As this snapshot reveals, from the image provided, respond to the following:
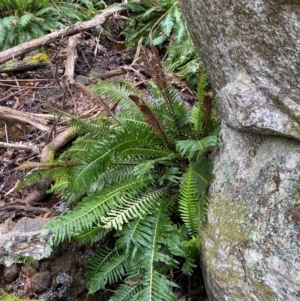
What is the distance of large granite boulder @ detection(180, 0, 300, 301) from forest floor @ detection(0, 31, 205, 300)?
58cm

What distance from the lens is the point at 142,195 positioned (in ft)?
8.61

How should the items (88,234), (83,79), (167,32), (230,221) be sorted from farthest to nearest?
(167,32) < (83,79) < (88,234) < (230,221)

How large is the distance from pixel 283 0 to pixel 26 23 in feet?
15.3

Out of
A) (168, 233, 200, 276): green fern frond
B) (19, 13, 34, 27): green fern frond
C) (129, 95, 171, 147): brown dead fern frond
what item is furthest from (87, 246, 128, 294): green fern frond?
(19, 13, 34, 27): green fern frond

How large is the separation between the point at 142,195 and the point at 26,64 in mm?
3185

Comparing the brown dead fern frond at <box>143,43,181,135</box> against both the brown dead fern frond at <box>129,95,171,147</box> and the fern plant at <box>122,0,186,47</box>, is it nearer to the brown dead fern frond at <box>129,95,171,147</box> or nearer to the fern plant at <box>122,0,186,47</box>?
the brown dead fern frond at <box>129,95,171,147</box>

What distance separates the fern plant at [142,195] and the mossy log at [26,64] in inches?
100

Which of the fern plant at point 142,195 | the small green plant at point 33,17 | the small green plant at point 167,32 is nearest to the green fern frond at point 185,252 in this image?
the fern plant at point 142,195

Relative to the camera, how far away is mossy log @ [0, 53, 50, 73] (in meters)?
4.96

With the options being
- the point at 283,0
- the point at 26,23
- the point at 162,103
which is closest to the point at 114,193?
the point at 162,103

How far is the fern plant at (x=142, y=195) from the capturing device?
235 cm

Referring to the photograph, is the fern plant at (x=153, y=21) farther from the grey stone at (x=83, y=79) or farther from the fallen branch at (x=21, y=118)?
the fallen branch at (x=21, y=118)

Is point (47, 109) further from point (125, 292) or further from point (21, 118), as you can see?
point (125, 292)

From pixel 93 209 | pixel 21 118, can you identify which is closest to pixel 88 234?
pixel 93 209
